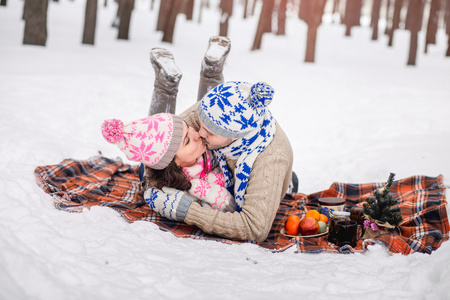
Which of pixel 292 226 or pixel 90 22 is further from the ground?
pixel 90 22

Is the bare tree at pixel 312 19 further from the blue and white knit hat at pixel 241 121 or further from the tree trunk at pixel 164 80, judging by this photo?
the blue and white knit hat at pixel 241 121

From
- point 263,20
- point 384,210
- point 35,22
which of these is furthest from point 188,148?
point 263,20

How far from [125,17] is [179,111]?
570 centimetres

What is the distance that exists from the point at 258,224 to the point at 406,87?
694cm

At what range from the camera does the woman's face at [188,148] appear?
2859 mm

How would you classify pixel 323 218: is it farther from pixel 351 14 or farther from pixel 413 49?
pixel 351 14

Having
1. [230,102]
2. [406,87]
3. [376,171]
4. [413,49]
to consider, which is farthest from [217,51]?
[413,49]

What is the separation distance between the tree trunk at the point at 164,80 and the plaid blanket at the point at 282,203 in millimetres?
705

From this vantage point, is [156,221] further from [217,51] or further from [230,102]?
[217,51]

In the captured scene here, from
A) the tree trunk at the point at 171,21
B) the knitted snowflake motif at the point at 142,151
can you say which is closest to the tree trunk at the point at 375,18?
the tree trunk at the point at 171,21

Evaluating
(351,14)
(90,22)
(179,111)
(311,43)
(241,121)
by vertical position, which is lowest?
(179,111)

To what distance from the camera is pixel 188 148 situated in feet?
9.43

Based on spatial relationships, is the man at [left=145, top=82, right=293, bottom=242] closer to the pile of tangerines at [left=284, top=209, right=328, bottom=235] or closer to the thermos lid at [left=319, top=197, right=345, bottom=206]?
the pile of tangerines at [left=284, top=209, right=328, bottom=235]

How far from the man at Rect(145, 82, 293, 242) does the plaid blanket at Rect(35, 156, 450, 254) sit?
0.36 feet
